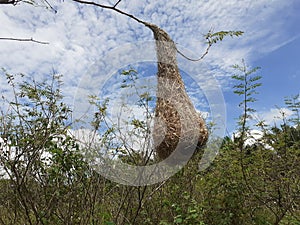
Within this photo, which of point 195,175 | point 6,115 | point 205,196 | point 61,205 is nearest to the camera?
point 6,115

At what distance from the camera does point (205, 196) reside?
3.31 m

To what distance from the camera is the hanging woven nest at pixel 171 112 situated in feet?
8.20

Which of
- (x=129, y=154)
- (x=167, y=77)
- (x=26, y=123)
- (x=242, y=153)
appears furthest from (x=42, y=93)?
(x=242, y=153)

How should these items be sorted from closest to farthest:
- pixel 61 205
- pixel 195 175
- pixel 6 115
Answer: pixel 6 115
pixel 61 205
pixel 195 175

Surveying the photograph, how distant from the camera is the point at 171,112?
2.52m

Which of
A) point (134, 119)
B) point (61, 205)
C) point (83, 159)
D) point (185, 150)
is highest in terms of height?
point (134, 119)

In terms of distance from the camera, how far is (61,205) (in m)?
2.58

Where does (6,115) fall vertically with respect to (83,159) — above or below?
above

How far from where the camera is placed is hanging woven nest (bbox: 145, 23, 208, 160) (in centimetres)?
250

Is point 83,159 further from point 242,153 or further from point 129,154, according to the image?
point 242,153

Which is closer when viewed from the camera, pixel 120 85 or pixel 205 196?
pixel 120 85

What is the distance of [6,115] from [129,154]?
3.41ft

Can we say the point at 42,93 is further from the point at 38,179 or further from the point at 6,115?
the point at 38,179

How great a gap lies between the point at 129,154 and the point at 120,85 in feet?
1.97
